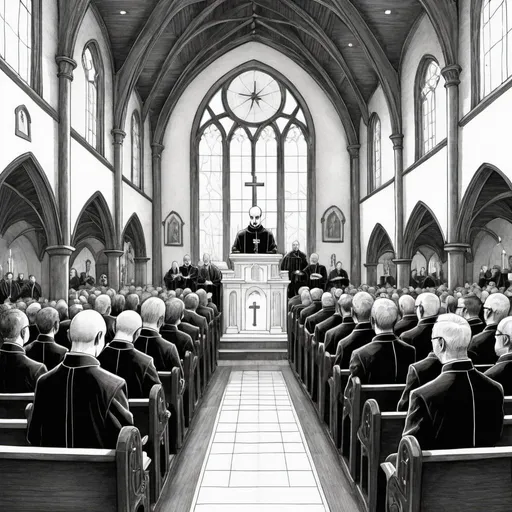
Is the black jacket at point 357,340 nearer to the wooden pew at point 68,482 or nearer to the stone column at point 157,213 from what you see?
the wooden pew at point 68,482

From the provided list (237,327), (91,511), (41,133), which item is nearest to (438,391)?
(91,511)

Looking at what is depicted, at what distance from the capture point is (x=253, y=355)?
39.9ft

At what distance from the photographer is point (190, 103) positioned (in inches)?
907

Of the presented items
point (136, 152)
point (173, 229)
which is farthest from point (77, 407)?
point (173, 229)

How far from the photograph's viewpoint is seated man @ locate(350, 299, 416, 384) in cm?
505

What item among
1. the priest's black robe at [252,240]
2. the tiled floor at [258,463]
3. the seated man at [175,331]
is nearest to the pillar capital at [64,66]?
the priest's black robe at [252,240]

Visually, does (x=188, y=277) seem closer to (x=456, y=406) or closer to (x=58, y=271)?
(x=58, y=271)

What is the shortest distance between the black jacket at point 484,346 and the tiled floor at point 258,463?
1.96 metres

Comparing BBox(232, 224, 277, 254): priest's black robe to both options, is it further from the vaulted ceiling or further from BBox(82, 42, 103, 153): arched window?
the vaulted ceiling

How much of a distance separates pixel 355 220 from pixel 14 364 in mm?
19003

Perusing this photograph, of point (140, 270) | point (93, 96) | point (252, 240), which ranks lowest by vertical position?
point (140, 270)

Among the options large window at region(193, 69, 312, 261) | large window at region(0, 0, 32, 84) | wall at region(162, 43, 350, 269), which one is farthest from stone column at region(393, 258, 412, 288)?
large window at region(0, 0, 32, 84)

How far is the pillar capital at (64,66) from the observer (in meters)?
12.8

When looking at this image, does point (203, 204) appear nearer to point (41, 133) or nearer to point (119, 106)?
point (119, 106)
